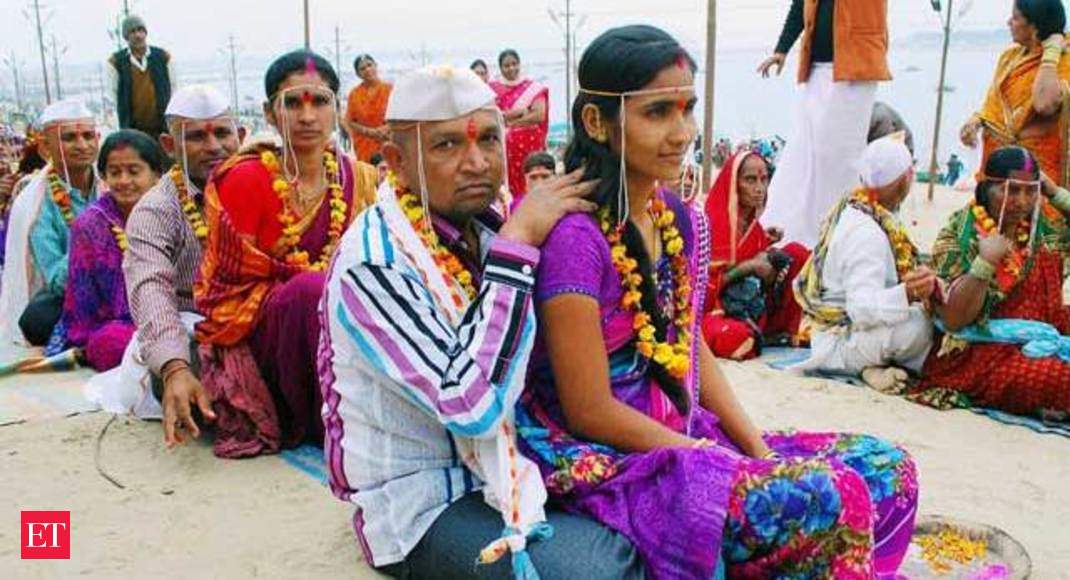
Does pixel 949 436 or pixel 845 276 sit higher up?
Answer: pixel 845 276

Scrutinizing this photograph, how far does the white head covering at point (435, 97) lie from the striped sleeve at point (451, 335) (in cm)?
43

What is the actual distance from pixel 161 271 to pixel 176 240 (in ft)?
0.62

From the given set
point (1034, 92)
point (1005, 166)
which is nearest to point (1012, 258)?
point (1005, 166)

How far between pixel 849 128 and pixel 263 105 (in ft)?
14.0

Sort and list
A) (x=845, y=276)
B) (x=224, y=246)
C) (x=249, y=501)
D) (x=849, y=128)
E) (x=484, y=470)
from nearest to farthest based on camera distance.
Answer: (x=484, y=470), (x=249, y=501), (x=224, y=246), (x=845, y=276), (x=849, y=128)

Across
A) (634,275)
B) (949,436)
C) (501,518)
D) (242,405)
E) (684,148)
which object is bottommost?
(949,436)

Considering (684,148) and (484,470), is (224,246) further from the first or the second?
(684,148)

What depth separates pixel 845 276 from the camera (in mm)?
4961

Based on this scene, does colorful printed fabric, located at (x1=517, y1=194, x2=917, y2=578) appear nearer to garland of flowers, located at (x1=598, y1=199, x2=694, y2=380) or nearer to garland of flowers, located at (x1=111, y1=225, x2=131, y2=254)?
garland of flowers, located at (x1=598, y1=199, x2=694, y2=380)

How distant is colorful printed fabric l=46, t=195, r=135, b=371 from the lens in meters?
4.83

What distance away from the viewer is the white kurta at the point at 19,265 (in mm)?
5746

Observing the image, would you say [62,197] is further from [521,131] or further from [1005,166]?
[1005,166]

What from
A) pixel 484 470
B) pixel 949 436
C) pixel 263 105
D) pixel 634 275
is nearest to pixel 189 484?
pixel 263 105

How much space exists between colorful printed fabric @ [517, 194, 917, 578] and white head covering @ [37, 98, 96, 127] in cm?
455
